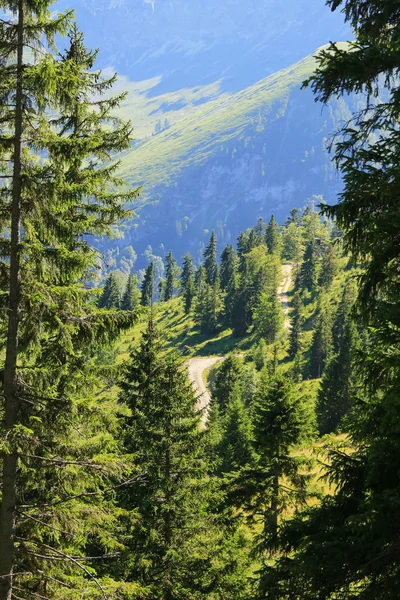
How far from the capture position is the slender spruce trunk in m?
9.11

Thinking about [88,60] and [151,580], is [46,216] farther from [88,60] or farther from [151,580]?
[151,580]

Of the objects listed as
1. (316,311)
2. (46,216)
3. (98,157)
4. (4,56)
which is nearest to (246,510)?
(98,157)

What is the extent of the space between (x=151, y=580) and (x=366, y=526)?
36.3 feet

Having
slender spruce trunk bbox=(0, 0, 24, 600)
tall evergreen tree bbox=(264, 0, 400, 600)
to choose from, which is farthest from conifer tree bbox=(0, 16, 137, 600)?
tall evergreen tree bbox=(264, 0, 400, 600)

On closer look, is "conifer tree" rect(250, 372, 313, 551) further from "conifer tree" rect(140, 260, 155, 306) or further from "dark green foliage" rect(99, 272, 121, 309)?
"conifer tree" rect(140, 260, 155, 306)

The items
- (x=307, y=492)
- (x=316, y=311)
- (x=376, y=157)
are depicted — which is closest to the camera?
(x=376, y=157)

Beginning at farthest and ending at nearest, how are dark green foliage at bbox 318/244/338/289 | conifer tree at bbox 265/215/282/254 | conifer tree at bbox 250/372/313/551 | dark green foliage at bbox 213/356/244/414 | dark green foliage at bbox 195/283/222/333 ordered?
conifer tree at bbox 265/215/282/254, dark green foliage at bbox 318/244/338/289, dark green foliage at bbox 195/283/222/333, dark green foliage at bbox 213/356/244/414, conifer tree at bbox 250/372/313/551

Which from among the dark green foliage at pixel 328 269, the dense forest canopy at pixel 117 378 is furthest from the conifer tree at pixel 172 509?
the dark green foliage at pixel 328 269

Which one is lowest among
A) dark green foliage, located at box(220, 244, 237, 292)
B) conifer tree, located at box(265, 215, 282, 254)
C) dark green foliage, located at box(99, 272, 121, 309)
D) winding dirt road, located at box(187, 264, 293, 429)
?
winding dirt road, located at box(187, 264, 293, 429)

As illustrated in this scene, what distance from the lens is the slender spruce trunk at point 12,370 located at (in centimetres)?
911

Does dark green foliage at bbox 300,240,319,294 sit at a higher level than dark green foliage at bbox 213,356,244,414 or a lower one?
higher

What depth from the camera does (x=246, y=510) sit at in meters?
22.5

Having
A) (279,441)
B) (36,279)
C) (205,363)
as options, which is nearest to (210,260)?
(205,363)

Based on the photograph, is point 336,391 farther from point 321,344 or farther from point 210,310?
point 210,310
